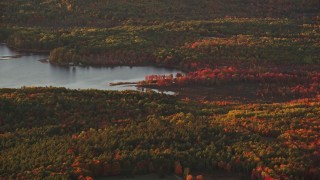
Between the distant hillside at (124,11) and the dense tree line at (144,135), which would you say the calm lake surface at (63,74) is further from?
the distant hillside at (124,11)

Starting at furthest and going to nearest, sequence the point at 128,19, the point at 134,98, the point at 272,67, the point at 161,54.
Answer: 1. the point at 128,19
2. the point at 161,54
3. the point at 272,67
4. the point at 134,98

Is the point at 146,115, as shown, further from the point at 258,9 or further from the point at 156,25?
the point at 258,9

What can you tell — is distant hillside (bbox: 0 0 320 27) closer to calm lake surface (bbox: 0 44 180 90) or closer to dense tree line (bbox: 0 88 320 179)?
calm lake surface (bbox: 0 44 180 90)

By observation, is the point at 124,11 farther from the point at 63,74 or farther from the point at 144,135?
the point at 144,135

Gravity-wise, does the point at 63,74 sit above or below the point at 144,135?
below

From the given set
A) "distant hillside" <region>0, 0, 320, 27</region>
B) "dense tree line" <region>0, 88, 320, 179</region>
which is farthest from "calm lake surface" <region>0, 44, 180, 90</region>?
"distant hillside" <region>0, 0, 320, 27</region>

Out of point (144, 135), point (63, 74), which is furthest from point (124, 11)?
point (144, 135)

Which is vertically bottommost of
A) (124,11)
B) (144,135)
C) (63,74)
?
(63,74)

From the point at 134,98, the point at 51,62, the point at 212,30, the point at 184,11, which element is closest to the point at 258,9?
the point at 184,11

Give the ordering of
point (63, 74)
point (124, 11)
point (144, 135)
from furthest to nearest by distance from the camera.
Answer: point (124, 11) → point (63, 74) → point (144, 135)
